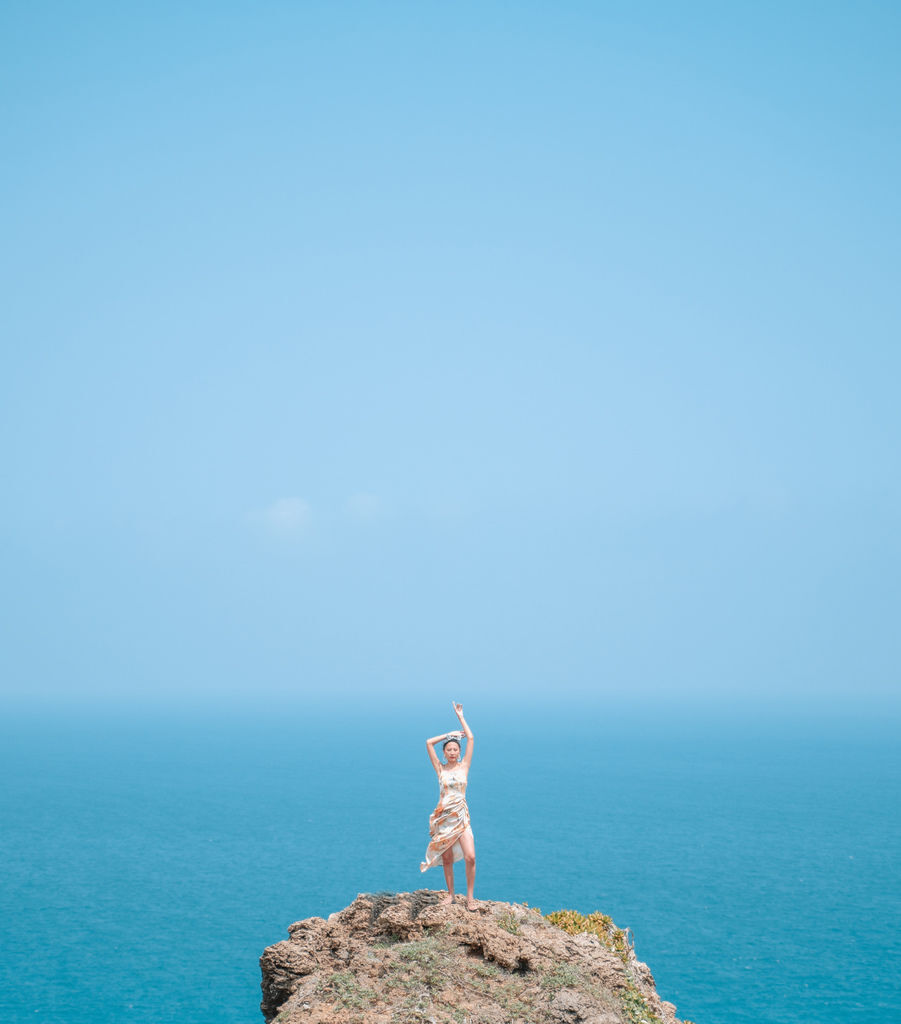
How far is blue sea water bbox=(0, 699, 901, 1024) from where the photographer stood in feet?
162

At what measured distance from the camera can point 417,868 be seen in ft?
239

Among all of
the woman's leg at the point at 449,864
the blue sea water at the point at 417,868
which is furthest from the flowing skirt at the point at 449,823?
the blue sea water at the point at 417,868

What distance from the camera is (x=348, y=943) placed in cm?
1758

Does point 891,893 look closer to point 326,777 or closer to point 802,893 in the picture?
point 802,893

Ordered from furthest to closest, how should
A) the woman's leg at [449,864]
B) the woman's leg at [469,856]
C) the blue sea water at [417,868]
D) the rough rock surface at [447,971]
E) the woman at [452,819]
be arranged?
the blue sea water at [417,868] → the woman's leg at [449,864] → the woman at [452,819] → the woman's leg at [469,856] → the rough rock surface at [447,971]

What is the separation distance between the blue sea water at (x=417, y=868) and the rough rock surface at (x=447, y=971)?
31239 mm

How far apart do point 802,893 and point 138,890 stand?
150 feet

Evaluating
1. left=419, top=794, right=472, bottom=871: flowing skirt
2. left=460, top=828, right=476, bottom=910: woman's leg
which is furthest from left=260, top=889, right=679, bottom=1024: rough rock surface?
left=419, top=794, right=472, bottom=871: flowing skirt

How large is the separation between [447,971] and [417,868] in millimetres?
60107

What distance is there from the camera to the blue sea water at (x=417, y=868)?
49.5 metres

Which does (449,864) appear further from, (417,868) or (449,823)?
(417,868)

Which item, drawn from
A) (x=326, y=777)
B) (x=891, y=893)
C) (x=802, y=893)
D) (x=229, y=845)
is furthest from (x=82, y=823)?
(x=891, y=893)

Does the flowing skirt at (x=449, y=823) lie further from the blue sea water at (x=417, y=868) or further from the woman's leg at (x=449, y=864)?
the blue sea water at (x=417, y=868)

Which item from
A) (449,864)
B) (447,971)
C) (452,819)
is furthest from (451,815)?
(447,971)
